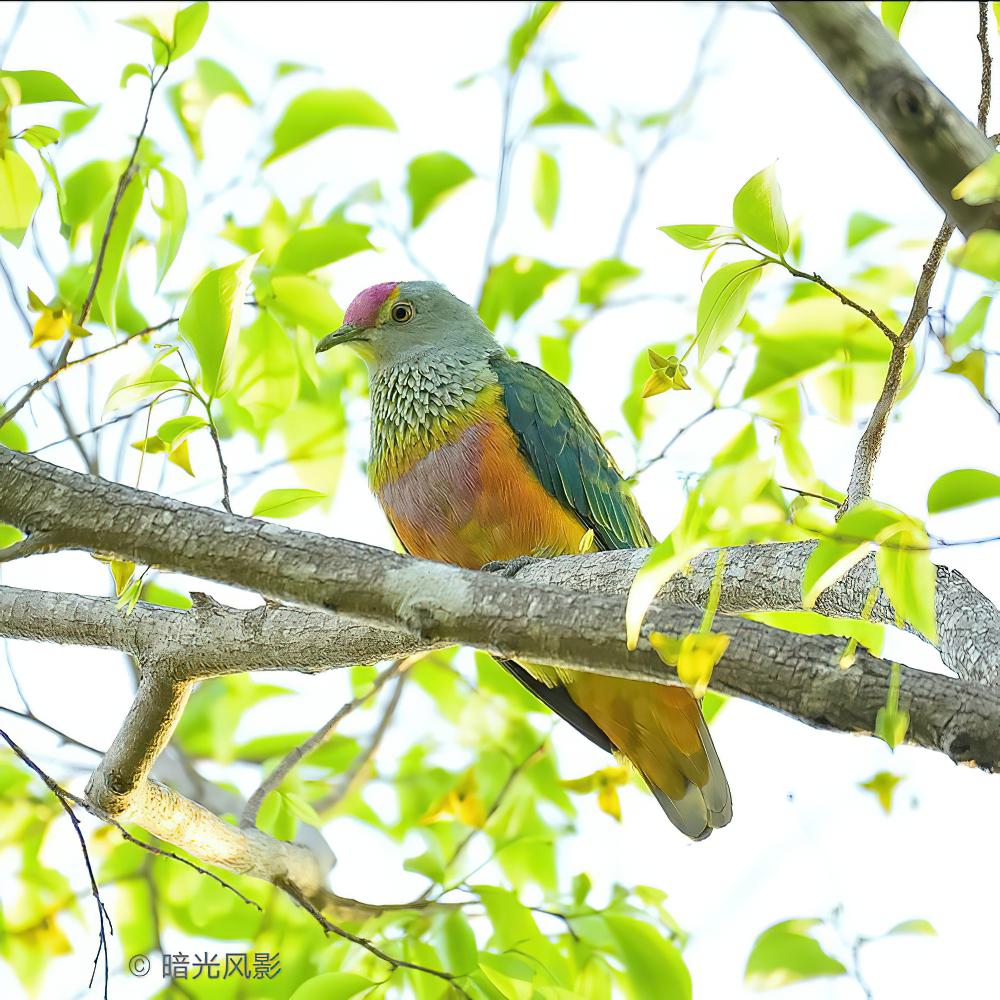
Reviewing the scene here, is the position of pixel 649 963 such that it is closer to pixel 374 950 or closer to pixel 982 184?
pixel 374 950

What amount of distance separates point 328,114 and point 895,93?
2.06m

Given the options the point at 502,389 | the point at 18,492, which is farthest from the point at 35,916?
the point at 502,389

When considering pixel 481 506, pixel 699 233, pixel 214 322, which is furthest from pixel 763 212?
pixel 481 506

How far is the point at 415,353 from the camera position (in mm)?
3430

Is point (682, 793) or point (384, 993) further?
point (682, 793)

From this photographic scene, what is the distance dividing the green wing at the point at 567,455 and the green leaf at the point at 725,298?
1490mm

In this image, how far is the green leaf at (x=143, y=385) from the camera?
1858 millimetres

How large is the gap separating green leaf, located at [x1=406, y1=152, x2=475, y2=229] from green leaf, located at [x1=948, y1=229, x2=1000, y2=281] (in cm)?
220

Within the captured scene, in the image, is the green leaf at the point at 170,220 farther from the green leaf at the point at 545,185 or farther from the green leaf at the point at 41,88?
the green leaf at the point at 545,185

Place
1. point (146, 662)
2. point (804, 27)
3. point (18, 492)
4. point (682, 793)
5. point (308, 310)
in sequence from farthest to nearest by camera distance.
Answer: point (682, 793) → point (308, 310) → point (146, 662) → point (18, 492) → point (804, 27)

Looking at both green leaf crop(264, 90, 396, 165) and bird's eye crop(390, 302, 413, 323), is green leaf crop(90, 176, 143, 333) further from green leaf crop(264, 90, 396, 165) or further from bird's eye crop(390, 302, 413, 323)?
bird's eye crop(390, 302, 413, 323)

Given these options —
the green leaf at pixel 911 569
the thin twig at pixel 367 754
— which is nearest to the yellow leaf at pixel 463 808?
the thin twig at pixel 367 754

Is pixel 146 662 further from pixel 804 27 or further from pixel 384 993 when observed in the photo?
pixel 804 27

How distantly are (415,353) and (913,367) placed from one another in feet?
6.00
